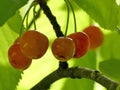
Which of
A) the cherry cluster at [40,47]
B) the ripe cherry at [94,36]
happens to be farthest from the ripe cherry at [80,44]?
the ripe cherry at [94,36]

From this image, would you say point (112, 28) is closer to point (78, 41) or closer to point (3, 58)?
point (78, 41)

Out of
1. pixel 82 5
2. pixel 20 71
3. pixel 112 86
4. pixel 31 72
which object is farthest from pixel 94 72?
pixel 31 72

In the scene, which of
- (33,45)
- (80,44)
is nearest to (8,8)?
(33,45)

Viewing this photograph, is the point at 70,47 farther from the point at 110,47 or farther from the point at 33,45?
the point at 110,47

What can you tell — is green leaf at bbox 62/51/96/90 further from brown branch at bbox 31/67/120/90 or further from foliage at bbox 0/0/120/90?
brown branch at bbox 31/67/120/90

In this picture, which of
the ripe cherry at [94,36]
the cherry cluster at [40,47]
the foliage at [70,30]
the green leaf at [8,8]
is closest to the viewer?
the green leaf at [8,8]

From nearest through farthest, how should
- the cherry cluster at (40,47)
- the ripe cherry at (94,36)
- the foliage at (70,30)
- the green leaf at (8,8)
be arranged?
1. the green leaf at (8,8)
2. the foliage at (70,30)
3. the cherry cluster at (40,47)
4. the ripe cherry at (94,36)

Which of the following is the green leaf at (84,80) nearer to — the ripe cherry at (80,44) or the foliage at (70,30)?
the foliage at (70,30)
